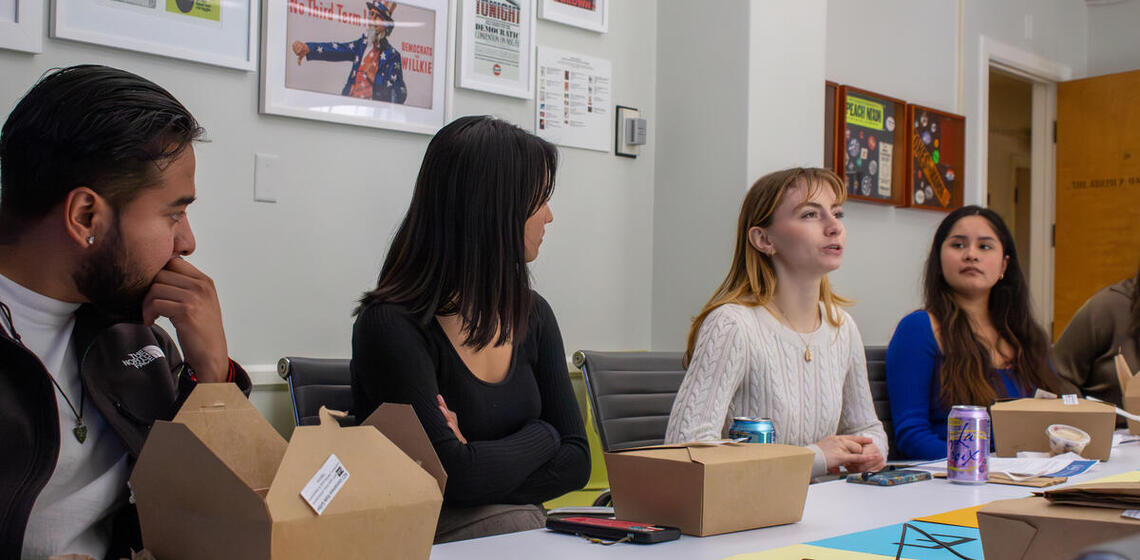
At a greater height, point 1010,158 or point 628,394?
point 1010,158

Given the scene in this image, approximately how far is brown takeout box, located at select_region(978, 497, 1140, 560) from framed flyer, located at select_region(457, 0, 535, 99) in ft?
7.30

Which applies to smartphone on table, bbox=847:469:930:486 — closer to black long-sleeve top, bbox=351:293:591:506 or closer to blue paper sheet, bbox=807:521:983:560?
blue paper sheet, bbox=807:521:983:560

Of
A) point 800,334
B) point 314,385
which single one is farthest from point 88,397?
point 800,334

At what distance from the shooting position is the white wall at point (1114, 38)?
5.41 metres

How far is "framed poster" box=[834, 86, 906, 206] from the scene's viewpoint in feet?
13.0

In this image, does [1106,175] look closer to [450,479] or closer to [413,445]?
[450,479]

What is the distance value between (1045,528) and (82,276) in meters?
1.08

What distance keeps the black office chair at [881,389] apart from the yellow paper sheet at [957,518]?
1488 millimetres

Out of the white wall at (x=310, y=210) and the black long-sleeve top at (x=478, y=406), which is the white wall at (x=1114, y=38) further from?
the black long-sleeve top at (x=478, y=406)

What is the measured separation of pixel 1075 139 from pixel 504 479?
15.5ft

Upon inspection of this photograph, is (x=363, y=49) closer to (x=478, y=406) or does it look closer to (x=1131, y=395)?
(x=478, y=406)

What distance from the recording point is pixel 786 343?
7.34 feet

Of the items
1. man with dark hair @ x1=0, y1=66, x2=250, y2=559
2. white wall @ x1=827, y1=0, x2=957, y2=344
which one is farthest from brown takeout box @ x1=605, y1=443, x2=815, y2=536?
white wall @ x1=827, y1=0, x2=957, y2=344

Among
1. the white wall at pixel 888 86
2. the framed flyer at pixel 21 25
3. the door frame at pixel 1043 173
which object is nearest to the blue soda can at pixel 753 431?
the framed flyer at pixel 21 25
